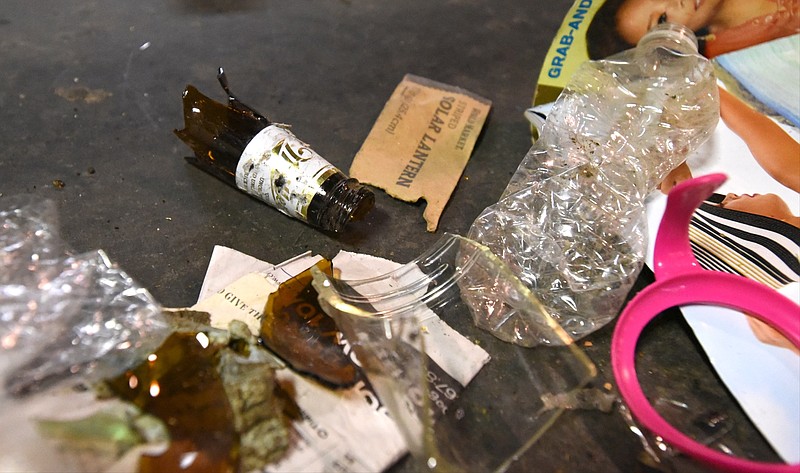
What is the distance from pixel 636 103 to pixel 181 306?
0.69 m

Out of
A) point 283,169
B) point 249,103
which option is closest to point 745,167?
point 283,169

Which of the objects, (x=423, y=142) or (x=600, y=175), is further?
(x=423, y=142)

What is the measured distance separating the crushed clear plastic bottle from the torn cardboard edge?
12cm

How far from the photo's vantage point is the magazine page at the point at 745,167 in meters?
0.66

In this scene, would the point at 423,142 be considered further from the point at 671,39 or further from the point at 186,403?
the point at 186,403

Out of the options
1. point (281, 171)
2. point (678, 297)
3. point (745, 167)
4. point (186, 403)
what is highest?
point (745, 167)

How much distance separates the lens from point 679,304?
71 cm

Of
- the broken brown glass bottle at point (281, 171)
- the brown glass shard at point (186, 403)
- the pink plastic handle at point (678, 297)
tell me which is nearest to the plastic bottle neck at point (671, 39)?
the pink plastic handle at point (678, 297)

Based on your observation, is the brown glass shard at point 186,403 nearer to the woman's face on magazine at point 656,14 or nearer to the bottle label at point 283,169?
the bottle label at point 283,169

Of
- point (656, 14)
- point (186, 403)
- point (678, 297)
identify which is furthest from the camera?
point (656, 14)

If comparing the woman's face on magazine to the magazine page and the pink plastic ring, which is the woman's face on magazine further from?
the pink plastic ring

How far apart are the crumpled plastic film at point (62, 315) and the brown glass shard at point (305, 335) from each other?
0.39 feet

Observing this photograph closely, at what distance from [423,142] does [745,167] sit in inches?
19.4

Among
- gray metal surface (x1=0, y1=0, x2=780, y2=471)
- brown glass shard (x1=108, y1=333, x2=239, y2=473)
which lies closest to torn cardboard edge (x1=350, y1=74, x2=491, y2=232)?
gray metal surface (x1=0, y1=0, x2=780, y2=471)
